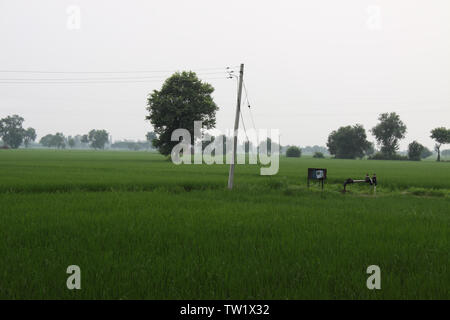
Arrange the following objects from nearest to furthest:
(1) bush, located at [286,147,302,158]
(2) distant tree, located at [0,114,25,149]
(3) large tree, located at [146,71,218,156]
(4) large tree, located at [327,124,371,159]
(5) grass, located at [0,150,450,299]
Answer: (5) grass, located at [0,150,450,299]
(3) large tree, located at [146,71,218,156]
(4) large tree, located at [327,124,371,159]
(1) bush, located at [286,147,302,158]
(2) distant tree, located at [0,114,25,149]

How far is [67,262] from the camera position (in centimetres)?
521

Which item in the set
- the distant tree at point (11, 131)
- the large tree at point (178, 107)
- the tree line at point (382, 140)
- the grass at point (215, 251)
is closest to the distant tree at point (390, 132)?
the tree line at point (382, 140)

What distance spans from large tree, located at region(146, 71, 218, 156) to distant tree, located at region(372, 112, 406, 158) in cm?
8546

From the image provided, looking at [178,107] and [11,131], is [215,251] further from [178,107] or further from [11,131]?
[11,131]

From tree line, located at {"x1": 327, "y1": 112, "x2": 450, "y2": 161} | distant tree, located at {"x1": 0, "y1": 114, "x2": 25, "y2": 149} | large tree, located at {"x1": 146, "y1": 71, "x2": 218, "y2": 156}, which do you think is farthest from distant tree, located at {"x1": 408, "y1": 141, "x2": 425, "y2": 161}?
distant tree, located at {"x1": 0, "y1": 114, "x2": 25, "y2": 149}

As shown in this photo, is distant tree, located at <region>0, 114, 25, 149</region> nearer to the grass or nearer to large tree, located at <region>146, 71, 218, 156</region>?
large tree, located at <region>146, 71, 218, 156</region>

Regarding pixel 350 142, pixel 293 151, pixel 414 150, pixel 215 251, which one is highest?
pixel 350 142

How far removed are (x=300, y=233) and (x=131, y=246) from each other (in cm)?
388

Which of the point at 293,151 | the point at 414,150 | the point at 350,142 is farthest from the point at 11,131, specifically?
the point at 414,150

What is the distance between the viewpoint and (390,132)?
113m

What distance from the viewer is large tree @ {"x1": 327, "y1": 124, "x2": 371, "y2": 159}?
107m

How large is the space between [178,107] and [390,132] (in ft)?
308

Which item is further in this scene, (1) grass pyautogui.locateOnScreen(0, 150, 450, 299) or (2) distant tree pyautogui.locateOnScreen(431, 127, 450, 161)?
(2) distant tree pyautogui.locateOnScreen(431, 127, 450, 161)

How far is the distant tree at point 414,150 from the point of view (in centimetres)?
9869
